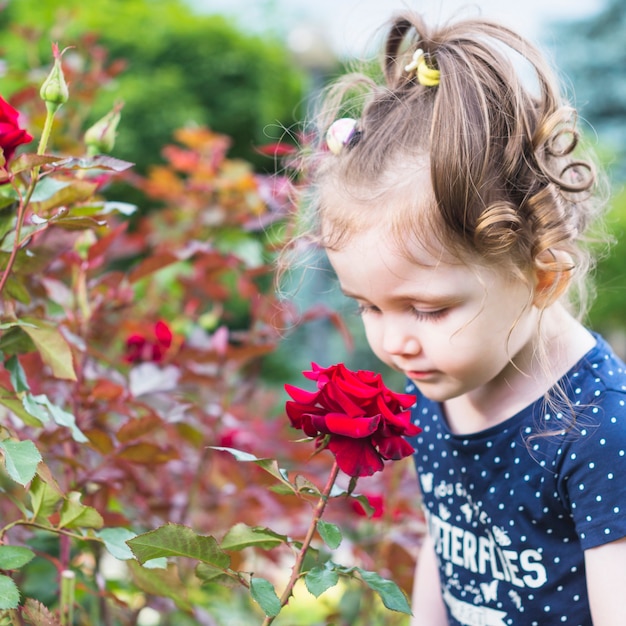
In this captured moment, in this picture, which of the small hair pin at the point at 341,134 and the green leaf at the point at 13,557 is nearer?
the green leaf at the point at 13,557

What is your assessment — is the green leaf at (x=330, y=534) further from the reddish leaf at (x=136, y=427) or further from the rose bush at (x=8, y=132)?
the rose bush at (x=8, y=132)

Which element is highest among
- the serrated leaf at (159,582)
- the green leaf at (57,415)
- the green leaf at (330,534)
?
the green leaf at (57,415)

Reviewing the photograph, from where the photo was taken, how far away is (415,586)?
1388 millimetres

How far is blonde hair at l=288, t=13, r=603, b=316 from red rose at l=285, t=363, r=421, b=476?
25 cm

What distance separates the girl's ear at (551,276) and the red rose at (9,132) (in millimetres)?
601

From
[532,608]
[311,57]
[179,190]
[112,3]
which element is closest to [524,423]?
[532,608]

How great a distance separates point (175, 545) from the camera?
0.81 meters

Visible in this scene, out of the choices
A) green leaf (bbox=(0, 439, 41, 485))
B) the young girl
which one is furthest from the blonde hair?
green leaf (bbox=(0, 439, 41, 485))

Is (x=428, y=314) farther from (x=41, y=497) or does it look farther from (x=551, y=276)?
(x=41, y=497)

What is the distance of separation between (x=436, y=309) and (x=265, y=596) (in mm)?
380

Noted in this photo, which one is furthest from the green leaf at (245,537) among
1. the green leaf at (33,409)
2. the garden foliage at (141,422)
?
the green leaf at (33,409)

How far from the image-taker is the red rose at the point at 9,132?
2.88ft

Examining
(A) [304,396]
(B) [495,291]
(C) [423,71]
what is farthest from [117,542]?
(C) [423,71]

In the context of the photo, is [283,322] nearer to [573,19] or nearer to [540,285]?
[540,285]
